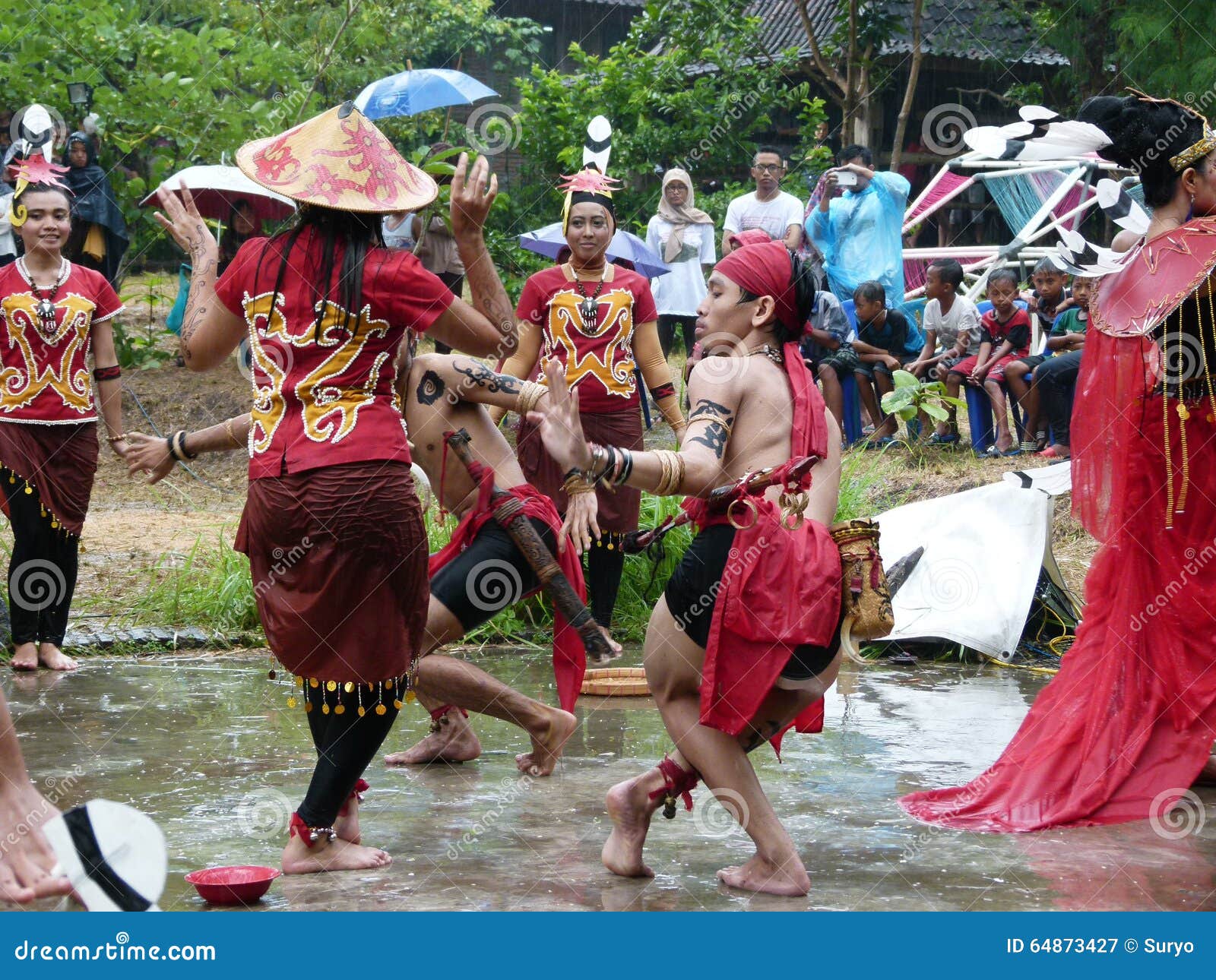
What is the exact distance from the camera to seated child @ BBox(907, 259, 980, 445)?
34.7 feet

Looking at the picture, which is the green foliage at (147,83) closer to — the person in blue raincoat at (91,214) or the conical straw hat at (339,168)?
the person in blue raincoat at (91,214)

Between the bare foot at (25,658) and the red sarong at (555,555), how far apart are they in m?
2.49

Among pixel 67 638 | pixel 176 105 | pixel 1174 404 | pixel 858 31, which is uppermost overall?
pixel 858 31

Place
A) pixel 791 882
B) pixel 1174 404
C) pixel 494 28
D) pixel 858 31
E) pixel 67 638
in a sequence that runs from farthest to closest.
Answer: pixel 494 28 < pixel 858 31 < pixel 67 638 < pixel 1174 404 < pixel 791 882

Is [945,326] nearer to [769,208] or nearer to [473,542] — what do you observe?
[769,208]

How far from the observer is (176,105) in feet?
41.3

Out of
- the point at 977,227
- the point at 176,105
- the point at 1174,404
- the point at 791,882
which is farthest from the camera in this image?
the point at 977,227

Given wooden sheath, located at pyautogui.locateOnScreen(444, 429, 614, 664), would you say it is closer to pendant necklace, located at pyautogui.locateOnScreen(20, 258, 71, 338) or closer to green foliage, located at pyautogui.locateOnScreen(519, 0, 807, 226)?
pendant necklace, located at pyautogui.locateOnScreen(20, 258, 71, 338)

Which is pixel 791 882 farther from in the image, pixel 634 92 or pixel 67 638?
pixel 634 92

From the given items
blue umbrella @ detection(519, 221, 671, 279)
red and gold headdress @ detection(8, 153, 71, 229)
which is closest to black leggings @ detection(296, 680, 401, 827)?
red and gold headdress @ detection(8, 153, 71, 229)

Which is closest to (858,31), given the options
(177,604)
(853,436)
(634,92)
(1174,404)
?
(634,92)

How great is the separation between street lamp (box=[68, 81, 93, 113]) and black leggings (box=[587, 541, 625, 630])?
771 cm

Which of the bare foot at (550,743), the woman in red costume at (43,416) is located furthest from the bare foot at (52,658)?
the bare foot at (550,743)

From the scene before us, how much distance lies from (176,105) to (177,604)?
6517mm
